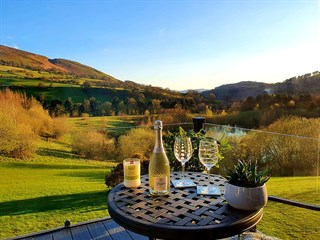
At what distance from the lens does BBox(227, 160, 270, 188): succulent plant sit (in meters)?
1.17

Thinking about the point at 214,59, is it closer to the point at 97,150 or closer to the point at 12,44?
the point at 97,150

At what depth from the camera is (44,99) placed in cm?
500

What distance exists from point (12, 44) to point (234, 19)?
13.8 feet

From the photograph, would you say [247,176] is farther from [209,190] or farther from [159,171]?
[159,171]

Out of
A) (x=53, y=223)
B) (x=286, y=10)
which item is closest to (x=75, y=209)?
(x=53, y=223)

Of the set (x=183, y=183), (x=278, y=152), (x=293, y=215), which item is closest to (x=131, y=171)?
(x=183, y=183)

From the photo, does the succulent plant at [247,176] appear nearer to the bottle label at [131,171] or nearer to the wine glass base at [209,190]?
the wine glass base at [209,190]

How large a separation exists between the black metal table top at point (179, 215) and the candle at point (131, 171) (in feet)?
0.22

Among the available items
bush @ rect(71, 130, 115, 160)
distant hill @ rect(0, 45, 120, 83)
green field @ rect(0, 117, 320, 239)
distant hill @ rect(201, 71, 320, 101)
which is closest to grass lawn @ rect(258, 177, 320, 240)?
green field @ rect(0, 117, 320, 239)

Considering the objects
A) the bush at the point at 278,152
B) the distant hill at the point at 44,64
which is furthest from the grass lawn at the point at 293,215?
the distant hill at the point at 44,64

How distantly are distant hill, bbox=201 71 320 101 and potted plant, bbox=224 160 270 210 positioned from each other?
5512 mm

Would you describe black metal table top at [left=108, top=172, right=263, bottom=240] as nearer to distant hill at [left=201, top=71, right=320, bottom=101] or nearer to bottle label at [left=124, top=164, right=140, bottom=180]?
bottle label at [left=124, top=164, right=140, bottom=180]

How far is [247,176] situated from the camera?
3.87ft

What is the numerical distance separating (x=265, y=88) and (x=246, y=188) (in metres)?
6.77
